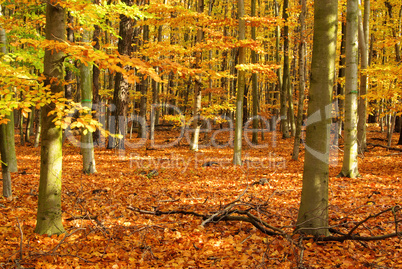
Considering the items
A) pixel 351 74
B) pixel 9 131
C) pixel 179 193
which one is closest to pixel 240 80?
pixel 351 74

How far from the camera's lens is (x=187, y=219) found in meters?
5.46

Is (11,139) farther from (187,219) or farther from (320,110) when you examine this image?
(320,110)

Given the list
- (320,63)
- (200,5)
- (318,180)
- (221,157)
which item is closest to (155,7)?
(200,5)

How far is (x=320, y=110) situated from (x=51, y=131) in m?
3.80

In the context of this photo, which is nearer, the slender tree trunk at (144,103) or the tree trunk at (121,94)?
the tree trunk at (121,94)

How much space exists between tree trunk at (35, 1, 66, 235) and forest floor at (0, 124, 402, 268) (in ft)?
1.50

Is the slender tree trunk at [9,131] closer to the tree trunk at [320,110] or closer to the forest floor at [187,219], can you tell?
the forest floor at [187,219]

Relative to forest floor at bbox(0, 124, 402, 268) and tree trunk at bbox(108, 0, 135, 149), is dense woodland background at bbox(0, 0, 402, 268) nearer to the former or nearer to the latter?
forest floor at bbox(0, 124, 402, 268)

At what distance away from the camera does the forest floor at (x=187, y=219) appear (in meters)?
3.75

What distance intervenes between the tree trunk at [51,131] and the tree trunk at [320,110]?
141 inches

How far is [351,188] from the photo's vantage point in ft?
24.2

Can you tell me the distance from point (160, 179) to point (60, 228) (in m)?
4.97

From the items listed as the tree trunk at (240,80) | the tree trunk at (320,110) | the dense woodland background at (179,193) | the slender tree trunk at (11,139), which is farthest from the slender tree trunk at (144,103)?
the tree trunk at (320,110)

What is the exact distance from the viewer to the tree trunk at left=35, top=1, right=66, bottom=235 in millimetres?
4023
